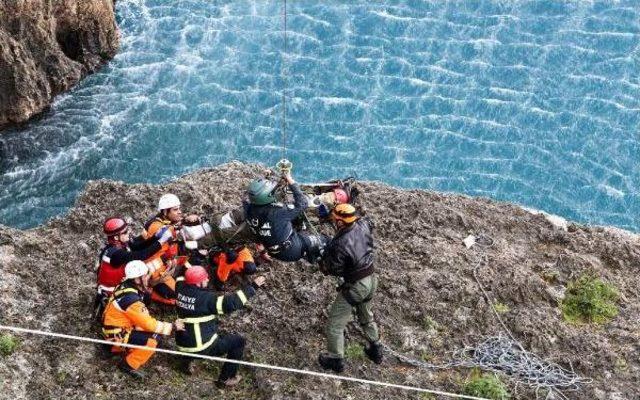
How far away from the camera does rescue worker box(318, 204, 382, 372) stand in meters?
7.80

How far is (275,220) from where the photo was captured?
28.4ft

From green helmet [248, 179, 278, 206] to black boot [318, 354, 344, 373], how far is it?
195 centimetres

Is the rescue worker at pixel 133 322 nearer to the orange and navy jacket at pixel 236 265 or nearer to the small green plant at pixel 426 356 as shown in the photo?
the orange and navy jacket at pixel 236 265

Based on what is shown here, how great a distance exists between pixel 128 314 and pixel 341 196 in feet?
12.7

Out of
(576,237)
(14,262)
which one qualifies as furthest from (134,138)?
(576,237)

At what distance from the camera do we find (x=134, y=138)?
20406 millimetres

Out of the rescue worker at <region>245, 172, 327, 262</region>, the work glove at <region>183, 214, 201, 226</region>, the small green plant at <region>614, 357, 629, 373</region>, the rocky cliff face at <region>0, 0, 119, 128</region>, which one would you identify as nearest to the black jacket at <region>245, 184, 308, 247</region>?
the rescue worker at <region>245, 172, 327, 262</region>

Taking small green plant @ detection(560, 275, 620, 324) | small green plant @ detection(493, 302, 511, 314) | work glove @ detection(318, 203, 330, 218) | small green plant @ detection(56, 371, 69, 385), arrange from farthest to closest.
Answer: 1. work glove @ detection(318, 203, 330, 218)
2. small green plant @ detection(560, 275, 620, 324)
3. small green plant @ detection(493, 302, 511, 314)
4. small green plant @ detection(56, 371, 69, 385)

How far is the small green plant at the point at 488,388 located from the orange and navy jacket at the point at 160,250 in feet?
12.7

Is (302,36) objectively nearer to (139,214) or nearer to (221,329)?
(139,214)

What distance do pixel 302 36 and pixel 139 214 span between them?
1487cm

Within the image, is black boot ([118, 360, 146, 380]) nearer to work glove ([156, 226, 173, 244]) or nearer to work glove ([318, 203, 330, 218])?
work glove ([156, 226, 173, 244])

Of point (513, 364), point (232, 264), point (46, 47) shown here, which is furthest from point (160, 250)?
point (46, 47)

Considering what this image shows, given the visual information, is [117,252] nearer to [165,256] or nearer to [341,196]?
[165,256]
